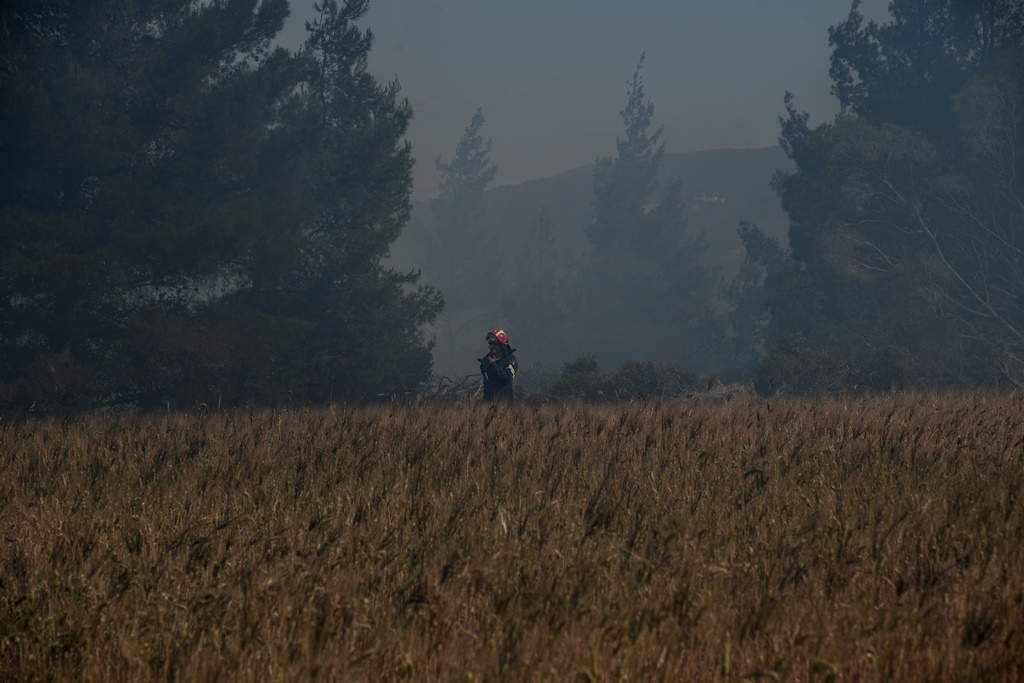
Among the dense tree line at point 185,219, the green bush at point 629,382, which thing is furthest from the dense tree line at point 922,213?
the dense tree line at point 185,219

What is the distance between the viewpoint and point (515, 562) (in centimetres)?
381

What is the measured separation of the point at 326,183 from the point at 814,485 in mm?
21097

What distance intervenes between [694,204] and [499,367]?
12478cm

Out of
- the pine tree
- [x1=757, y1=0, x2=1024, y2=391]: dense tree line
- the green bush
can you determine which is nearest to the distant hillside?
the pine tree

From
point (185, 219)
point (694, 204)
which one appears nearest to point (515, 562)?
point (185, 219)

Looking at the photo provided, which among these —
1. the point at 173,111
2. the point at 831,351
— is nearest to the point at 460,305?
the point at 831,351

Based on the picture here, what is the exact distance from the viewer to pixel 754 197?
435ft

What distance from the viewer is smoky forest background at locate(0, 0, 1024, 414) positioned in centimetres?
1794

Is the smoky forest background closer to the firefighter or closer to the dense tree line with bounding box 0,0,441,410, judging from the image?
the dense tree line with bounding box 0,0,441,410

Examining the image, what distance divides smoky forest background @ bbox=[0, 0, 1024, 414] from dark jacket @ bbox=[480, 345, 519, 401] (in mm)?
2004

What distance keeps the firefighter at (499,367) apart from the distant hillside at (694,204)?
85.9 metres

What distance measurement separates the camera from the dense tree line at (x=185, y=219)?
17.5 meters

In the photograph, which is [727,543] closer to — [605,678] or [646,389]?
[605,678]

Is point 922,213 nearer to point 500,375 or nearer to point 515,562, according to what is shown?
point 500,375
